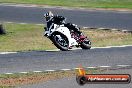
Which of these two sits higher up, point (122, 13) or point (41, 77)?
point (41, 77)

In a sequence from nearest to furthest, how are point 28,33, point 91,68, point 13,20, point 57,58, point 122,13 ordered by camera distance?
point 91,68
point 57,58
point 28,33
point 13,20
point 122,13

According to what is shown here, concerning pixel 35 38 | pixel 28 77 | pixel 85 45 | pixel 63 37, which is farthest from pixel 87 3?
pixel 28 77

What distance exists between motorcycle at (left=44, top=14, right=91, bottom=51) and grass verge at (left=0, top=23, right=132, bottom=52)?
3.70ft

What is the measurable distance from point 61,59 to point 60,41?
204 cm

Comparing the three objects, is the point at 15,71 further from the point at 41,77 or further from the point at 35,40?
the point at 35,40

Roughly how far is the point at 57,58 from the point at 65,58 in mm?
346

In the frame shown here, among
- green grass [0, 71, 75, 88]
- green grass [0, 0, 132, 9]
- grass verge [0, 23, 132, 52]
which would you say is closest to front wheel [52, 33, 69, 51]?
grass verge [0, 23, 132, 52]

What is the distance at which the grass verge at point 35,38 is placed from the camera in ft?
78.9

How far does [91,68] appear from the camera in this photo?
19000 mm

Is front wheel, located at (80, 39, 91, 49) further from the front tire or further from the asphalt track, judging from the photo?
the asphalt track

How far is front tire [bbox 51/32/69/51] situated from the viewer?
22.2 meters

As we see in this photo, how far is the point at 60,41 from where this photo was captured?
22328 millimetres

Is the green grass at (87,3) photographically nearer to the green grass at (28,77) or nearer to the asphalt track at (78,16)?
the asphalt track at (78,16)

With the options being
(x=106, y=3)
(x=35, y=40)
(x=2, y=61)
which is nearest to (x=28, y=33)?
(x=35, y=40)
